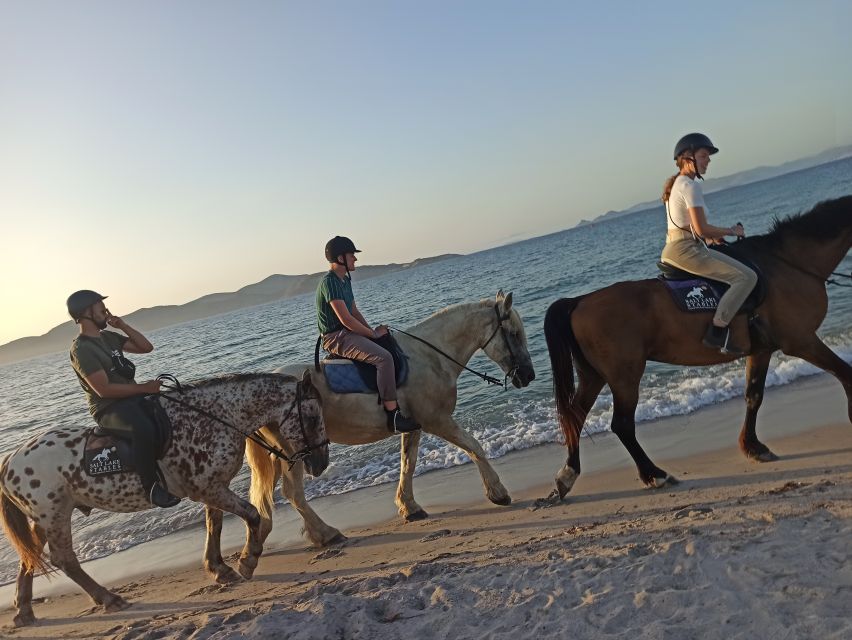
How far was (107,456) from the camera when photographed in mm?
5410

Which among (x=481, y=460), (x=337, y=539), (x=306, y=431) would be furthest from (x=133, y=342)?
(x=481, y=460)

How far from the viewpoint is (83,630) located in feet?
17.2

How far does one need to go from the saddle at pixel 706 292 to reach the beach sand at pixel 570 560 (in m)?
1.77

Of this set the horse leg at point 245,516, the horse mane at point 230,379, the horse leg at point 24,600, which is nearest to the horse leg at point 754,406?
the horse mane at point 230,379

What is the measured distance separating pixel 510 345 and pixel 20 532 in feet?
18.3

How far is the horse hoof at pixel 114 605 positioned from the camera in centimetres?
564

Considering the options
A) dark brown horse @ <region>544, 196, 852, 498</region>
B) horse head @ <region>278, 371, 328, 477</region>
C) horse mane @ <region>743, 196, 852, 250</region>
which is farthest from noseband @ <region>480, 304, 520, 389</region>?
horse mane @ <region>743, 196, 852, 250</region>

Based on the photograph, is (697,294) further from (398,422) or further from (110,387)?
(110,387)

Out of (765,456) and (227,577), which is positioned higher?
(227,577)

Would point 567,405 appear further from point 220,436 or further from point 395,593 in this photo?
point 220,436

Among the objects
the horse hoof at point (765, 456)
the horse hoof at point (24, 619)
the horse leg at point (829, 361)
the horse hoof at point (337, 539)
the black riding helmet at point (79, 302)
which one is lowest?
the horse hoof at point (765, 456)

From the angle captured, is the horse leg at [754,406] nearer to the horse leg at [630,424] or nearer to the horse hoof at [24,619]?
the horse leg at [630,424]

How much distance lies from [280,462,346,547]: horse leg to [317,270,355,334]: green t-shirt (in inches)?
65.7

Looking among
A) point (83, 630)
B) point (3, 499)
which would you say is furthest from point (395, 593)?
point (3, 499)
